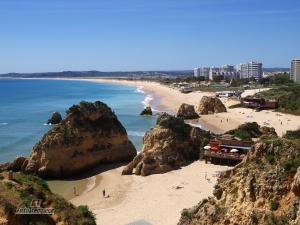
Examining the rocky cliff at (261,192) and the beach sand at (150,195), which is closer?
the rocky cliff at (261,192)

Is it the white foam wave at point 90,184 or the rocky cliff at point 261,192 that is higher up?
the rocky cliff at point 261,192

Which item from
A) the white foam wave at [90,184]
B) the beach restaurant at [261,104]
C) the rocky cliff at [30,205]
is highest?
the rocky cliff at [30,205]

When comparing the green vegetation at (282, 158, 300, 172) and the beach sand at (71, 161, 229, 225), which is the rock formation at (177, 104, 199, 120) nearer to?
the beach sand at (71, 161, 229, 225)

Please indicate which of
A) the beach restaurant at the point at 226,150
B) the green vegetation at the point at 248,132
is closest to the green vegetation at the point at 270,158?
the beach restaurant at the point at 226,150

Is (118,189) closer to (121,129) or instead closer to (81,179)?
(81,179)

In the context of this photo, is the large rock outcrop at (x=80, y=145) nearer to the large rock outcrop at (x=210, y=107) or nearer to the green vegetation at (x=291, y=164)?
the green vegetation at (x=291, y=164)

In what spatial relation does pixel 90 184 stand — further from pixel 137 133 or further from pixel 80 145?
pixel 137 133
